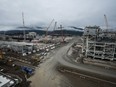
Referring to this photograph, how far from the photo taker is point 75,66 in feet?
118

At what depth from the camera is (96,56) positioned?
1674 inches

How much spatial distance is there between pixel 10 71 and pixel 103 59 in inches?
1213

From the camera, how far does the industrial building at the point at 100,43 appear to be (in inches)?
1602

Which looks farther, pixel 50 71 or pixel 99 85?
pixel 50 71

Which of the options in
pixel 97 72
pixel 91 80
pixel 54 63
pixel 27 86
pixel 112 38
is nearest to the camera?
pixel 27 86

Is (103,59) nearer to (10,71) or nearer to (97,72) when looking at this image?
(97,72)

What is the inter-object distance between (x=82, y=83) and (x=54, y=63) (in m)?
14.7

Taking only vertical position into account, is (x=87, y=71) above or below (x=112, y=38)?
below

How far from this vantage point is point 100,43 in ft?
138

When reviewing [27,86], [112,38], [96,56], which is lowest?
[27,86]

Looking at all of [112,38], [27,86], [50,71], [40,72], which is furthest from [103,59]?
[27,86]

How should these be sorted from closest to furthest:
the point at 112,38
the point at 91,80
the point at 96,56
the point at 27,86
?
the point at 27,86 < the point at 91,80 < the point at 96,56 < the point at 112,38

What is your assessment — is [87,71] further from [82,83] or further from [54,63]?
[54,63]

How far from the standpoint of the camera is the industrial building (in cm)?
4069
